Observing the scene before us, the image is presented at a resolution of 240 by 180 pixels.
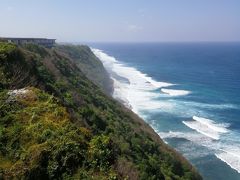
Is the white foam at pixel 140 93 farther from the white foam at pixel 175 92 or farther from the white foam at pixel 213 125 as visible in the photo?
the white foam at pixel 213 125

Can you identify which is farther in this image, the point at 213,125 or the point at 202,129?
the point at 213,125

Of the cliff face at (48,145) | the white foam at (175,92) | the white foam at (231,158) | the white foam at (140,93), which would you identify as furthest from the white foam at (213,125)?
the cliff face at (48,145)

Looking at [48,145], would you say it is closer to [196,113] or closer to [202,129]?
[202,129]

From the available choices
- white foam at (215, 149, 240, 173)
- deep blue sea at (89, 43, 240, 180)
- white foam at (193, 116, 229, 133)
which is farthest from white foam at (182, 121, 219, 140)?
white foam at (215, 149, 240, 173)

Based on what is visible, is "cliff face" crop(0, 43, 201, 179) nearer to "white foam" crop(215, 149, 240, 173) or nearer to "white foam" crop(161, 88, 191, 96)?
"white foam" crop(215, 149, 240, 173)

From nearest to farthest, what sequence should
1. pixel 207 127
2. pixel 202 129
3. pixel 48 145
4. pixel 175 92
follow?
pixel 48 145 → pixel 202 129 → pixel 207 127 → pixel 175 92

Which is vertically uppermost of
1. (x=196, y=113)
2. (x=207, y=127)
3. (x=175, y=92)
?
(x=207, y=127)

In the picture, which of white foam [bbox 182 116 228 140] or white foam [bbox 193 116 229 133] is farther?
white foam [bbox 193 116 229 133]

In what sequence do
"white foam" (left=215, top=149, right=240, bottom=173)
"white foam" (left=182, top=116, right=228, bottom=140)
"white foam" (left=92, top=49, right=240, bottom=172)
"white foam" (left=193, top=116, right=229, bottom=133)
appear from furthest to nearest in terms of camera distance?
"white foam" (left=193, top=116, right=229, bottom=133)
"white foam" (left=182, top=116, right=228, bottom=140)
"white foam" (left=92, top=49, right=240, bottom=172)
"white foam" (left=215, top=149, right=240, bottom=173)

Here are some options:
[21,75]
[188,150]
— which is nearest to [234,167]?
[188,150]

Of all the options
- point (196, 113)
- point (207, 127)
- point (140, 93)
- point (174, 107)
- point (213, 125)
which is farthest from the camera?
point (140, 93)

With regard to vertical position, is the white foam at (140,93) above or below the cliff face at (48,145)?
below

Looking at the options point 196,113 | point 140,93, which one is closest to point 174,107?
point 196,113

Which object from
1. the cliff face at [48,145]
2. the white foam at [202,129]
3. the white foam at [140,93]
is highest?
the cliff face at [48,145]
